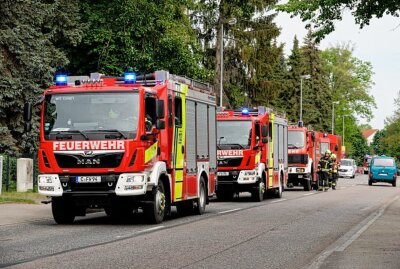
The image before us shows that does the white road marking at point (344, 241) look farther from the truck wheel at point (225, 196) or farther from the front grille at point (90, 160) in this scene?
the truck wheel at point (225, 196)

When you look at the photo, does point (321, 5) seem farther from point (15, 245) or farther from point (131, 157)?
point (15, 245)

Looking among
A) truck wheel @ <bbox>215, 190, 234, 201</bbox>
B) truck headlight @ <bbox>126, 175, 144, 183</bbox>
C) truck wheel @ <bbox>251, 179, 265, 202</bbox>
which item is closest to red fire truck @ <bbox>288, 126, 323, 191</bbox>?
truck wheel @ <bbox>215, 190, 234, 201</bbox>

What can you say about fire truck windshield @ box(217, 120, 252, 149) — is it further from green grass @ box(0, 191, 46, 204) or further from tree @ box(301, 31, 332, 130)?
tree @ box(301, 31, 332, 130)

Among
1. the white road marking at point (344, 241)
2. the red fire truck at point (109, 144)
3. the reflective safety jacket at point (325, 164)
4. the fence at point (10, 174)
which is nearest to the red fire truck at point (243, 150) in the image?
the white road marking at point (344, 241)

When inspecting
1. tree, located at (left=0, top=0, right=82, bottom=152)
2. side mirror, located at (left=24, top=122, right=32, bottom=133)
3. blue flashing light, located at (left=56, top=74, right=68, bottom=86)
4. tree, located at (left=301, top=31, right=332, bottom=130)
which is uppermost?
tree, located at (left=301, top=31, right=332, bottom=130)

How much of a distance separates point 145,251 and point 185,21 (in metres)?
35.8

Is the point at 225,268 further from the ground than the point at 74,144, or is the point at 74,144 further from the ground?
Answer: the point at 74,144

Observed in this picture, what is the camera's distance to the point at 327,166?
127 ft

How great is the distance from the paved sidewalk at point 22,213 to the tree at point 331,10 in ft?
28.8

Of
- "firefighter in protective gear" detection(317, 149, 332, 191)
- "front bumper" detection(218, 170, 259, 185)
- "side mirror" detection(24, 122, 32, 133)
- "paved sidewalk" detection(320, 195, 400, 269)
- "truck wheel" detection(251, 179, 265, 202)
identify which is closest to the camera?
"paved sidewalk" detection(320, 195, 400, 269)

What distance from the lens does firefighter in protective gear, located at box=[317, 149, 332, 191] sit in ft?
127

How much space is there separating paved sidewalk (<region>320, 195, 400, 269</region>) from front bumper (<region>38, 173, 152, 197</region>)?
4.29 meters

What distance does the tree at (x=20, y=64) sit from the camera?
101 feet

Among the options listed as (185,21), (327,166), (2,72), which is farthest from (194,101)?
(185,21)
